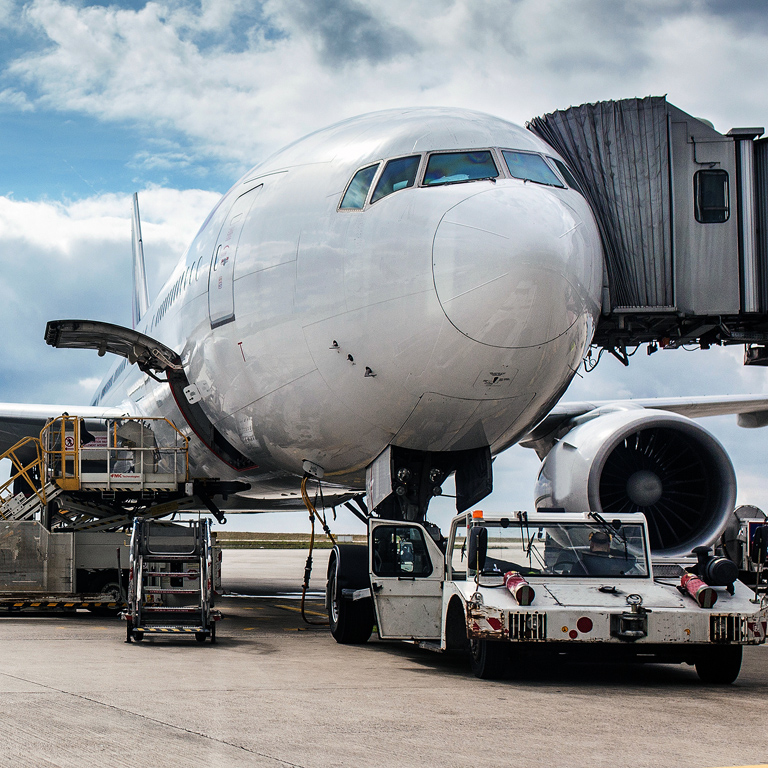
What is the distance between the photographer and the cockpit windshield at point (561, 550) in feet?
25.4

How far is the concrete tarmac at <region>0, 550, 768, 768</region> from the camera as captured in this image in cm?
450

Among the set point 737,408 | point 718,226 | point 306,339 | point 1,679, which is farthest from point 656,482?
point 1,679

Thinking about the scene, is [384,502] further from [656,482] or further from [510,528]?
[656,482]

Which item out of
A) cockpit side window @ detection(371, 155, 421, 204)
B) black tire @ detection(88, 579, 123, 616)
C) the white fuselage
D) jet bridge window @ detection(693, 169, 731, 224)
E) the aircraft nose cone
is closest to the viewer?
the aircraft nose cone

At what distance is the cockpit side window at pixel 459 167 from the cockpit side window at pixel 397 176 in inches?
4.7

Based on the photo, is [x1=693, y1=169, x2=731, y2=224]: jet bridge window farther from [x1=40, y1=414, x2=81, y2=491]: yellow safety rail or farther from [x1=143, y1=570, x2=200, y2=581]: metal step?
[x1=40, y1=414, x2=81, y2=491]: yellow safety rail

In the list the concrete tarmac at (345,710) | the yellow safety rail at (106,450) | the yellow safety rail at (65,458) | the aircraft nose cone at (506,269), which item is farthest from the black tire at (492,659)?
the yellow safety rail at (65,458)

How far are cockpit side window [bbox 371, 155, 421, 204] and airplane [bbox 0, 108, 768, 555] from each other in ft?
0.07

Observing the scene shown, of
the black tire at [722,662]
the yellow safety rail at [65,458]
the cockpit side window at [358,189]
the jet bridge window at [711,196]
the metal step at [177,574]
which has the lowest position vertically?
the black tire at [722,662]

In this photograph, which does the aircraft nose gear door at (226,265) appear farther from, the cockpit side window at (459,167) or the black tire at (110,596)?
the black tire at (110,596)

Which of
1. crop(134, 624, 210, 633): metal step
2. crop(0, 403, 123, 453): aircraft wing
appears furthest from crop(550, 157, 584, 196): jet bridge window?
crop(0, 403, 123, 453): aircraft wing

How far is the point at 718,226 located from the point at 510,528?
18.6ft

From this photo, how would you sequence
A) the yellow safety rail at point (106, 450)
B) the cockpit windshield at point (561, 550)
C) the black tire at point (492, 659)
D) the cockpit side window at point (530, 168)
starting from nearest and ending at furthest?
1. the black tire at point (492, 659)
2. the cockpit windshield at point (561, 550)
3. the cockpit side window at point (530, 168)
4. the yellow safety rail at point (106, 450)

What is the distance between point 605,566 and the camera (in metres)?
7.87
